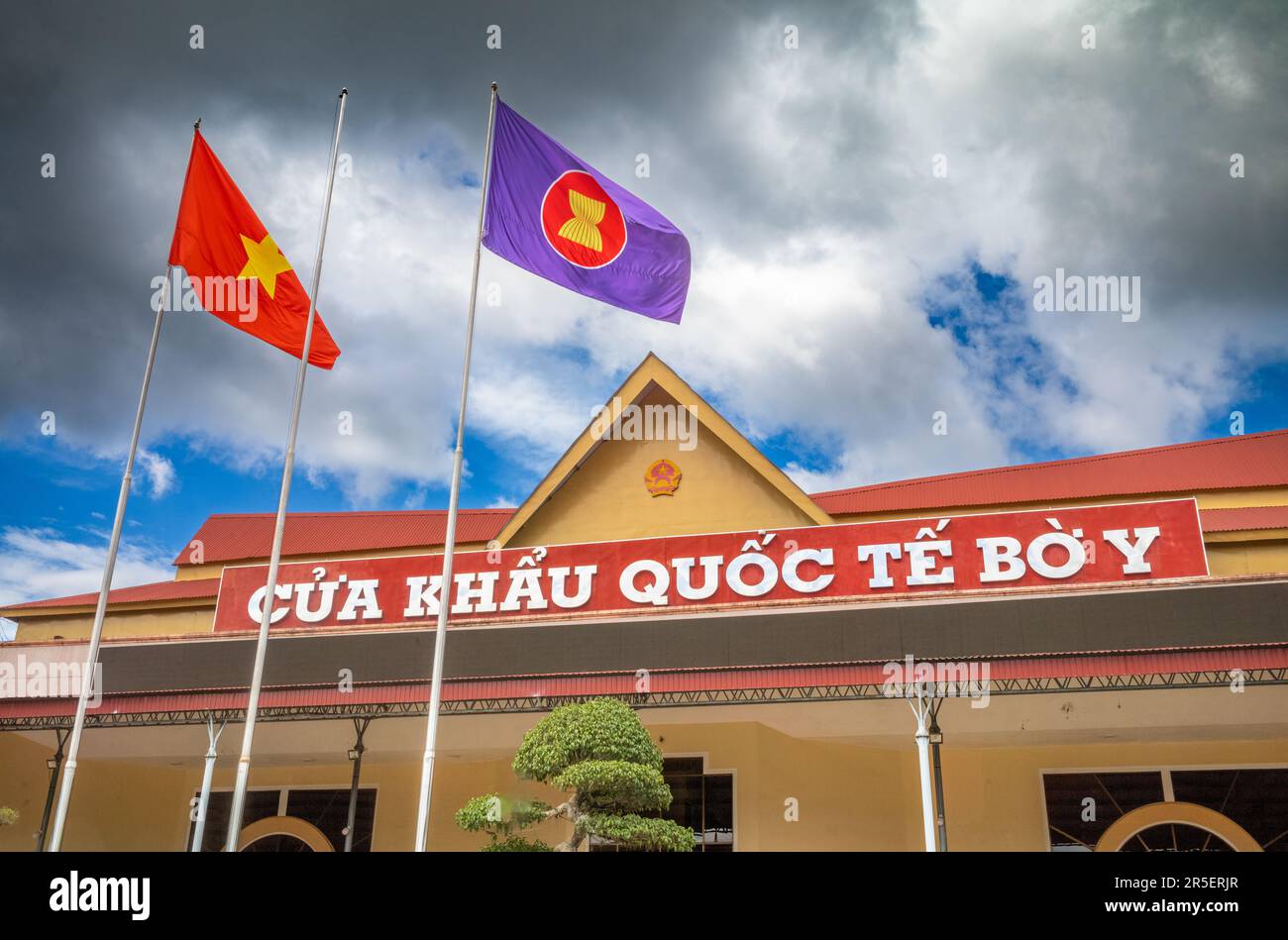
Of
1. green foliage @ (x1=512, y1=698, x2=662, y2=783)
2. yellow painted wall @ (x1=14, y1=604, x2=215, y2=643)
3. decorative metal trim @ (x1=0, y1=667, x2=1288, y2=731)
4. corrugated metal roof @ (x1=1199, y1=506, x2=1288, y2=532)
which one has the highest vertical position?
corrugated metal roof @ (x1=1199, y1=506, x2=1288, y2=532)

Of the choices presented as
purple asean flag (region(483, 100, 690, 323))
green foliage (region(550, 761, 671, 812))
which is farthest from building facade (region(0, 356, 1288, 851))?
purple asean flag (region(483, 100, 690, 323))

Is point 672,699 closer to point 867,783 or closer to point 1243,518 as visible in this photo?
point 867,783

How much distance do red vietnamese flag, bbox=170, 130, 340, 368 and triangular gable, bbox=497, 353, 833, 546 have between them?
20.6 feet

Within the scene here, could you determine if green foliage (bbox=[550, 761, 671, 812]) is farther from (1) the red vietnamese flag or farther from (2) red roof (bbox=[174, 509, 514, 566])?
(2) red roof (bbox=[174, 509, 514, 566])

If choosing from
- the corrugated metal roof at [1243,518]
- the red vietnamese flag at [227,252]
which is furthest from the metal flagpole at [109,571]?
the corrugated metal roof at [1243,518]

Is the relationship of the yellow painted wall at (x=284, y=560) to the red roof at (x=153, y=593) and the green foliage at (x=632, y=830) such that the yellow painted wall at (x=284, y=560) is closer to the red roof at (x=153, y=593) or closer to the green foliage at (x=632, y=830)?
the red roof at (x=153, y=593)

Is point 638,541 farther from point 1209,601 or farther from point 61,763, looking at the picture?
point 61,763

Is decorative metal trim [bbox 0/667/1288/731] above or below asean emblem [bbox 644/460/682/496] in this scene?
below

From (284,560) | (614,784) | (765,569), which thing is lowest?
(614,784)

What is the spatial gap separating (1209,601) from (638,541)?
8.87 m

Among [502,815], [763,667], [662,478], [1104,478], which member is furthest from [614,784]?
[1104,478]

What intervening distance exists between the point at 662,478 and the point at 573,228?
675cm

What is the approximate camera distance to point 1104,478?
23188mm

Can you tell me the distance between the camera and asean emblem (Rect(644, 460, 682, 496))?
66.7 ft
